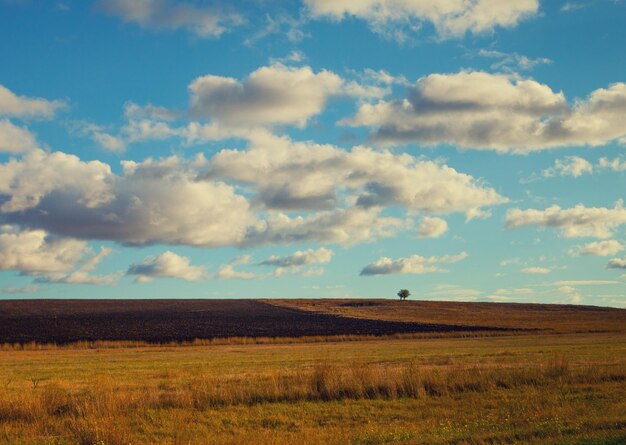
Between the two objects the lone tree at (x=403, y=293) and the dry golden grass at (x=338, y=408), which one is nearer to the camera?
the dry golden grass at (x=338, y=408)

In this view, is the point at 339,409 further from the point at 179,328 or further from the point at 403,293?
the point at 403,293

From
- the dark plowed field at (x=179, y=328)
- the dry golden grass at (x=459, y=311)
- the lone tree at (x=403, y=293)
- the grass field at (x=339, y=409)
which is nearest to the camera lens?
the grass field at (x=339, y=409)

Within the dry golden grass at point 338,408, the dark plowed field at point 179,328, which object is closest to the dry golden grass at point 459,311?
the dark plowed field at point 179,328

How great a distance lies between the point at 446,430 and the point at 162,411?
30.4ft

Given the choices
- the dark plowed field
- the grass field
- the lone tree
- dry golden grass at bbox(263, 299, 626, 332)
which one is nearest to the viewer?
the grass field

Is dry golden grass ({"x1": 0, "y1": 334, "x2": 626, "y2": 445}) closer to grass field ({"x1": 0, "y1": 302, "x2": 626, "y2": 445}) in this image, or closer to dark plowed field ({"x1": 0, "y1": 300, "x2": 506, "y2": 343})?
grass field ({"x1": 0, "y1": 302, "x2": 626, "y2": 445})

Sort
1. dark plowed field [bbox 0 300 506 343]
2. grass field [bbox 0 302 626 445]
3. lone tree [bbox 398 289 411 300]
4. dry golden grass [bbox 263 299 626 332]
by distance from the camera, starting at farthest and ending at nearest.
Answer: lone tree [bbox 398 289 411 300]
dry golden grass [bbox 263 299 626 332]
dark plowed field [bbox 0 300 506 343]
grass field [bbox 0 302 626 445]

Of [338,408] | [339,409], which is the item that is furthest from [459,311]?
[339,409]

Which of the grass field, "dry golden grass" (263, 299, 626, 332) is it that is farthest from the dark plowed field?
the grass field

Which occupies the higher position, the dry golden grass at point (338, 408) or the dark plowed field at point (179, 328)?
the dry golden grass at point (338, 408)

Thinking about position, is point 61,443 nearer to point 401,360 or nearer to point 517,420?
point 517,420

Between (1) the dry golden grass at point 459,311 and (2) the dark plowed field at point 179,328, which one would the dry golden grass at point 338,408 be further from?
(1) the dry golden grass at point 459,311

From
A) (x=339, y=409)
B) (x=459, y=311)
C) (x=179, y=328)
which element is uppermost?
(x=459, y=311)

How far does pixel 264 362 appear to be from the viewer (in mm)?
40812
